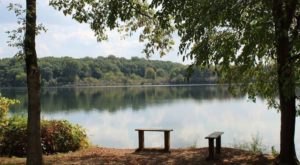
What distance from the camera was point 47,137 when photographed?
43.0ft

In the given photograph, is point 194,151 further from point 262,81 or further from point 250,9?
point 250,9

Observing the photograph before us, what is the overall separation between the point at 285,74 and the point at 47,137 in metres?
6.93

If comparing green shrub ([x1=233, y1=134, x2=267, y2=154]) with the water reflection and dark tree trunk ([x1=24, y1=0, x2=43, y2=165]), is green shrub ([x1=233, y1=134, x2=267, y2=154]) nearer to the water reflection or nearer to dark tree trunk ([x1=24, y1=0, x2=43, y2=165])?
dark tree trunk ([x1=24, y1=0, x2=43, y2=165])

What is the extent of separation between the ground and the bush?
624mm

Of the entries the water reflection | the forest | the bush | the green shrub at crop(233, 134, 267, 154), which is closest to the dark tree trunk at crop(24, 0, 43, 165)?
the bush

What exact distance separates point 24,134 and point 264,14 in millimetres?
7271

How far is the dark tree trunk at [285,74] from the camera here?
30.1ft

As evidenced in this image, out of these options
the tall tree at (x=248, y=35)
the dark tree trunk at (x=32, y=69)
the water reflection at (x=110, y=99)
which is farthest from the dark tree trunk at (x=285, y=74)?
the water reflection at (x=110, y=99)

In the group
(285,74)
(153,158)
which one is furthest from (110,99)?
(285,74)

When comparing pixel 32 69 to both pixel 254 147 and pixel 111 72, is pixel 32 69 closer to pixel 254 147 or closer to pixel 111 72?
pixel 254 147

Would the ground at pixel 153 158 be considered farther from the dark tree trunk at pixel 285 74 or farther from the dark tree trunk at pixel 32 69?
the dark tree trunk at pixel 32 69

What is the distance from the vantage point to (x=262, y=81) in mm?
12359

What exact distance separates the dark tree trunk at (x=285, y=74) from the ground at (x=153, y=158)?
Result: 564 millimetres

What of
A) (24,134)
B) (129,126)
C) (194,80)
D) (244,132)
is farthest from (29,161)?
(194,80)
